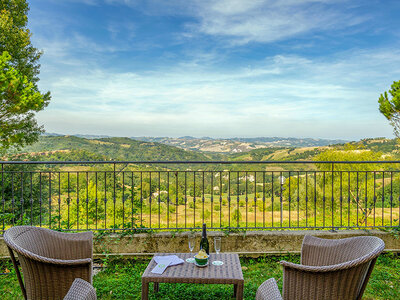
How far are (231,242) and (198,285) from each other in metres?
0.85

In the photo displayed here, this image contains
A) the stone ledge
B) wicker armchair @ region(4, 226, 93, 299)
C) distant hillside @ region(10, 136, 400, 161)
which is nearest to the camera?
wicker armchair @ region(4, 226, 93, 299)

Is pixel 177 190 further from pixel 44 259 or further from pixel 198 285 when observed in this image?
pixel 44 259

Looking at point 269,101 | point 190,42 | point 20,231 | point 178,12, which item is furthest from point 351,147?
point 20,231

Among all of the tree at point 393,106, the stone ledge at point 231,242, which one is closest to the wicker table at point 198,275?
the stone ledge at point 231,242

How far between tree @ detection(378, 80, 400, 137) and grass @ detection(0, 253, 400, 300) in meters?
4.80

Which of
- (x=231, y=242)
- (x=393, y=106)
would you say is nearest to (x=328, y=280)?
(x=231, y=242)

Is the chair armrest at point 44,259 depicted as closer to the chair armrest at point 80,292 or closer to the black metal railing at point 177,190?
the chair armrest at point 80,292

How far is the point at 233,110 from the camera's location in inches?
853

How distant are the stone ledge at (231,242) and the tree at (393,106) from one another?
15.4 ft

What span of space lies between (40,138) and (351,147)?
1818cm

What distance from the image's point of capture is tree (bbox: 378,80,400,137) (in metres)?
7.06

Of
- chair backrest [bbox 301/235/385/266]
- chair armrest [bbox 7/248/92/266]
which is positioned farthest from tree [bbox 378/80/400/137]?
chair armrest [bbox 7/248/92/266]

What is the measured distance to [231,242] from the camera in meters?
3.81

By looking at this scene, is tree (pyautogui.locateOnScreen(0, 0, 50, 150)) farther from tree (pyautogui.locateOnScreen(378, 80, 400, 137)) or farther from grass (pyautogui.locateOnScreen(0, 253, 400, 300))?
tree (pyautogui.locateOnScreen(378, 80, 400, 137))
